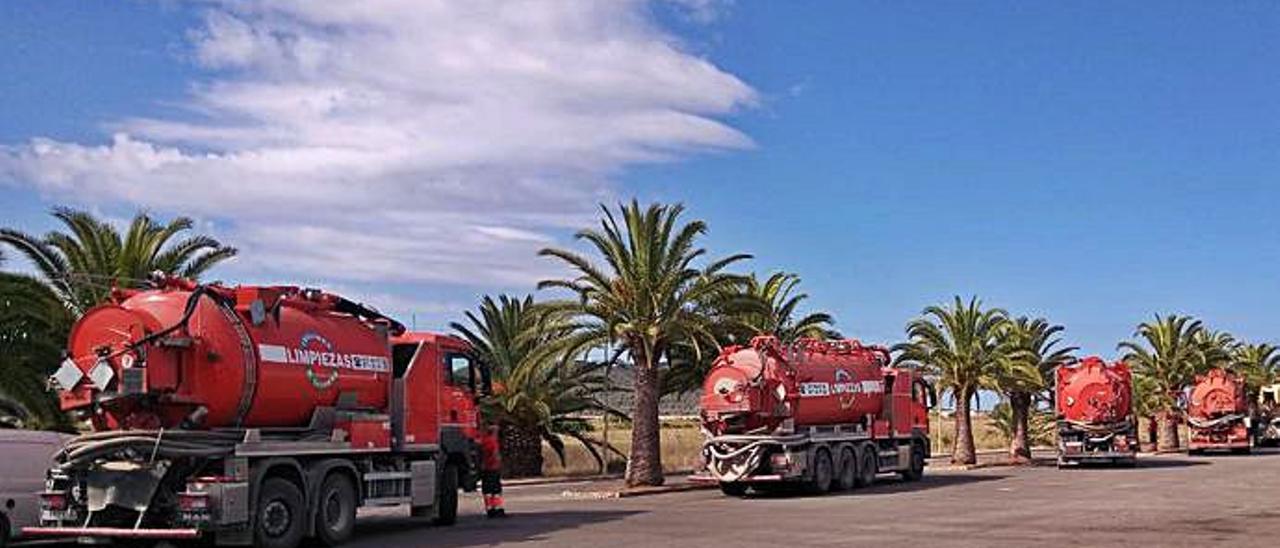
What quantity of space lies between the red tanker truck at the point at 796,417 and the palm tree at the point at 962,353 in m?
10.5

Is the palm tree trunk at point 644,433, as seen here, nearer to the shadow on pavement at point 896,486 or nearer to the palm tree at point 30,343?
the shadow on pavement at point 896,486

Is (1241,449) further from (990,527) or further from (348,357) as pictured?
(348,357)

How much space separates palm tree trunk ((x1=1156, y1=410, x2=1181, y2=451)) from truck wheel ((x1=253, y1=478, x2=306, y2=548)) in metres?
52.4

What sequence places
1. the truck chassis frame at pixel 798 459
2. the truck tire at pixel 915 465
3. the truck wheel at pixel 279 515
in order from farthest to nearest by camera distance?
the truck tire at pixel 915 465 → the truck chassis frame at pixel 798 459 → the truck wheel at pixel 279 515

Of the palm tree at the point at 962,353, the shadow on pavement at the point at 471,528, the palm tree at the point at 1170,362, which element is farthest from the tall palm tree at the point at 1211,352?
the shadow on pavement at the point at 471,528

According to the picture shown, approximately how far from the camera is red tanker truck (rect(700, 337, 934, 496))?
102ft

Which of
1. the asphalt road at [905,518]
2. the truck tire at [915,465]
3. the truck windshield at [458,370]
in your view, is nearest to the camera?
the asphalt road at [905,518]

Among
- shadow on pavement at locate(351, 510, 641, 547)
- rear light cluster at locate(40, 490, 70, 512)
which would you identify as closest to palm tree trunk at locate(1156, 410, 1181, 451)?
shadow on pavement at locate(351, 510, 641, 547)

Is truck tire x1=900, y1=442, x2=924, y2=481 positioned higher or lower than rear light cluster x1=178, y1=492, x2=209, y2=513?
lower

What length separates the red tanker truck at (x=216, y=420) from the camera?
1773 centimetres

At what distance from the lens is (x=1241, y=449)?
185 ft

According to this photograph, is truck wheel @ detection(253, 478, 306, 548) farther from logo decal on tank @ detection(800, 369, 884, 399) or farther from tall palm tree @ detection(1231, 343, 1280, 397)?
tall palm tree @ detection(1231, 343, 1280, 397)

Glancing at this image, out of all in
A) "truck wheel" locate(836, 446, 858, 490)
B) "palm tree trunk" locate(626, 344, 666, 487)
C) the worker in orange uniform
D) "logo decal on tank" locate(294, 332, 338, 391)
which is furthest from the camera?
"palm tree trunk" locate(626, 344, 666, 487)

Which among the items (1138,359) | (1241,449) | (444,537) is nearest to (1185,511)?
(444,537)
